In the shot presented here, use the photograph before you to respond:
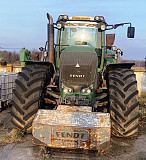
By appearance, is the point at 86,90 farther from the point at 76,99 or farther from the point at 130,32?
the point at 130,32

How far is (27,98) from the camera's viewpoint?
4.66 metres

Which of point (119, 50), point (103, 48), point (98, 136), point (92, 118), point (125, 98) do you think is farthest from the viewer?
point (119, 50)

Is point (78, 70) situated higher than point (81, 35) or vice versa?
point (81, 35)

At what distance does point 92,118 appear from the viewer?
3.98 meters

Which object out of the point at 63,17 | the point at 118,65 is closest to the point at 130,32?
the point at 118,65

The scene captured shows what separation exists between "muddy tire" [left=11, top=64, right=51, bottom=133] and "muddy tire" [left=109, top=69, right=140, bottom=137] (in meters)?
1.44

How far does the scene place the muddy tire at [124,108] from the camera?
14.8 feet

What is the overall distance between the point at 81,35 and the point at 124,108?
94.6 inches

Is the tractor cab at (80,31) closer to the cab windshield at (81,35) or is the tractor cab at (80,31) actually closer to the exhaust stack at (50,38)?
the cab windshield at (81,35)

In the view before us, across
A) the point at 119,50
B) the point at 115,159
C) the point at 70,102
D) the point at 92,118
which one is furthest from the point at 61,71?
the point at 119,50

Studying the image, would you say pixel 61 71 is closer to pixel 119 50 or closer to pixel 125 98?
pixel 125 98

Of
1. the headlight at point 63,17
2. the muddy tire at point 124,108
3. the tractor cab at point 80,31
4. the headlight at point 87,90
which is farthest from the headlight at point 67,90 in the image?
the headlight at point 63,17

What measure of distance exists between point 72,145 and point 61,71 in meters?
1.65

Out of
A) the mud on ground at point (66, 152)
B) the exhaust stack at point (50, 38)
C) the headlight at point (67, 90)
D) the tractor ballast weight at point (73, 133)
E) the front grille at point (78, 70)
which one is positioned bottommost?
the mud on ground at point (66, 152)
